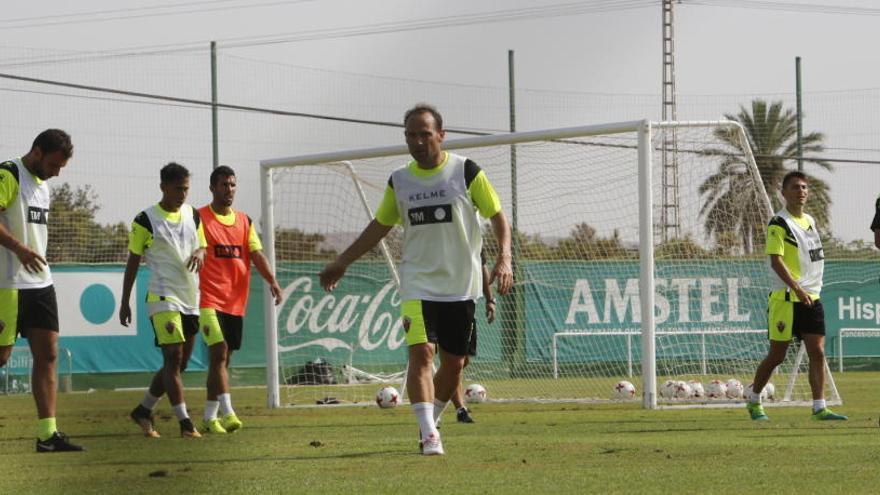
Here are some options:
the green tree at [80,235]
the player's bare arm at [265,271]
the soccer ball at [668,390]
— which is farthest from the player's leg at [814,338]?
the green tree at [80,235]

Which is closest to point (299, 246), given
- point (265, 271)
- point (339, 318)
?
point (339, 318)

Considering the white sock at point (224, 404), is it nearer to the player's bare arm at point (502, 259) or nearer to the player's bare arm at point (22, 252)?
the player's bare arm at point (22, 252)

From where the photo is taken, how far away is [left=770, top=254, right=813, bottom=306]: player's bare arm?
12.3 metres

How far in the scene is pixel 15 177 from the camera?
31.8ft

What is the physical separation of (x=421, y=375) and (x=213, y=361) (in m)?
3.66

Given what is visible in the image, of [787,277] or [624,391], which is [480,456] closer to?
[787,277]

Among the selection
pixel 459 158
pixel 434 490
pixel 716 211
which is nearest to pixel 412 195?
pixel 459 158

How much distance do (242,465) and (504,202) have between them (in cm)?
1124

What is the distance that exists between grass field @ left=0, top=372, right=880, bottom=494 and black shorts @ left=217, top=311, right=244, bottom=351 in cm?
77

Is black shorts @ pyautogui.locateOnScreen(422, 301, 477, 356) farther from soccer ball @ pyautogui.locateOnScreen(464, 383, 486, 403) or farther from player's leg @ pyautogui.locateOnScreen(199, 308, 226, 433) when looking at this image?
soccer ball @ pyautogui.locateOnScreen(464, 383, 486, 403)

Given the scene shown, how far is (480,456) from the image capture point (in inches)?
341

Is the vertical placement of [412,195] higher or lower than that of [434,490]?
higher

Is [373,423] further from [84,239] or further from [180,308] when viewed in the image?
[84,239]

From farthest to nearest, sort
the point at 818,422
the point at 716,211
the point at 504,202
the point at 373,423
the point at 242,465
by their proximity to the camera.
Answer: the point at 504,202
the point at 716,211
the point at 373,423
the point at 818,422
the point at 242,465
